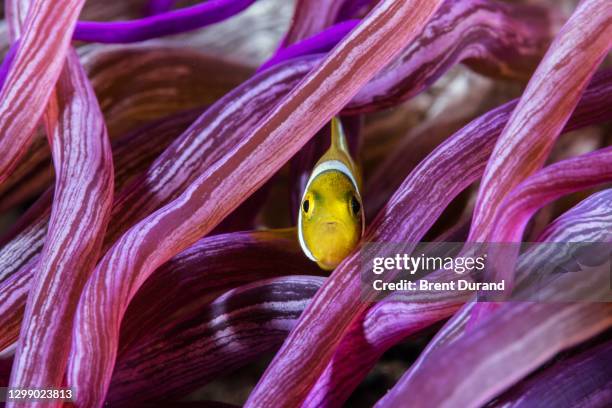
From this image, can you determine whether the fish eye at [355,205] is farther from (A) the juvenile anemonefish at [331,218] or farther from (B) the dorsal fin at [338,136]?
(B) the dorsal fin at [338,136]

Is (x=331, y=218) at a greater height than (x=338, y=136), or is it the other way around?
(x=338, y=136)

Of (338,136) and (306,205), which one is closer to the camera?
(306,205)

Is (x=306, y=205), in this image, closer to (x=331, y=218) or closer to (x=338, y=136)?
(x=331, y=218)

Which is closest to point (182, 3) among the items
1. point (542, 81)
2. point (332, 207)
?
point (332, 207)

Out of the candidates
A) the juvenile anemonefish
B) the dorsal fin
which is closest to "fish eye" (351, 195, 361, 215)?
the juvenile anemonefish

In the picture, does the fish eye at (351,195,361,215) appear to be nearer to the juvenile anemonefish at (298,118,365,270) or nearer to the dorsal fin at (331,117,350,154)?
the juvenile anemonefish at (298,118,365,270)

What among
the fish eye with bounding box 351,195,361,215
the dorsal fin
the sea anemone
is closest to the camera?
the sea anemone

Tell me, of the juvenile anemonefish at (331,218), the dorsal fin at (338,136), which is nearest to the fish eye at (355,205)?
the juvenile anemonefish at (331,218)

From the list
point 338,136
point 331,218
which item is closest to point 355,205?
point 331,218

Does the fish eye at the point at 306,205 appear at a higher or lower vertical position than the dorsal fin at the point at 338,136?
lower
